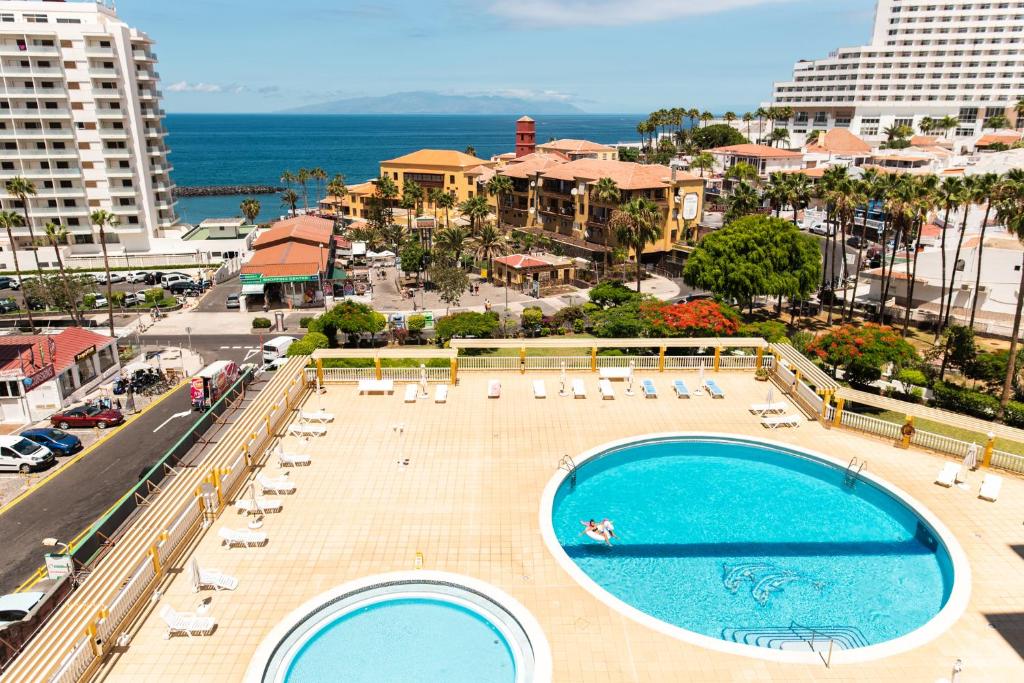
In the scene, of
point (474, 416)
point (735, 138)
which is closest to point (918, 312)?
point (474, 416)

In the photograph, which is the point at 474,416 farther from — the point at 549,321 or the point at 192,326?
the point at 192,326

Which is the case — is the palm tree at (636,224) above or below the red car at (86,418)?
above

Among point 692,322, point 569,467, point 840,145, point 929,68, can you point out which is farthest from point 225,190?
point 929,68

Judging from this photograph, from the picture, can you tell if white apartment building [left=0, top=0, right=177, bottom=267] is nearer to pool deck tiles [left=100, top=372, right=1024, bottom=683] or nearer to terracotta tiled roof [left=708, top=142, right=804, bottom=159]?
pool deck tiles [left=100, top=372, right=1024, bottom=683]

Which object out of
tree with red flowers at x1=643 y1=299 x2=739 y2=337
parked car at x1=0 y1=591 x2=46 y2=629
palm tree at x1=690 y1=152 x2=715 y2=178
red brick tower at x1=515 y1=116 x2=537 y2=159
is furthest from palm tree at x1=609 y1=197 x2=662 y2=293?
red brick tower at x1=515 y1=116 x2=537 y2=159

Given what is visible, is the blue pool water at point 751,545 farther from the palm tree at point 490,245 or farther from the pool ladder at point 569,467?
the palm tree at point 490,245

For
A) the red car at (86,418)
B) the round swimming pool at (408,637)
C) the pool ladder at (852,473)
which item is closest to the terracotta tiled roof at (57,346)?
the red car at (86,418)

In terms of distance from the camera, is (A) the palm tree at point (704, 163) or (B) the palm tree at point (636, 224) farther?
(A) the palm tree at point (704, 163)

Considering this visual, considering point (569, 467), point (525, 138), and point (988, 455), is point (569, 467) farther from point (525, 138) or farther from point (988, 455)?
point (525, 138)

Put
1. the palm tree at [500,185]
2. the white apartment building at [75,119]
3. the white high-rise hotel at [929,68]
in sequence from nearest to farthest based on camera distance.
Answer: the white apartment building at [75,119] → the palm tree at [500,185] → the white high-rise hotel at [929,68]
